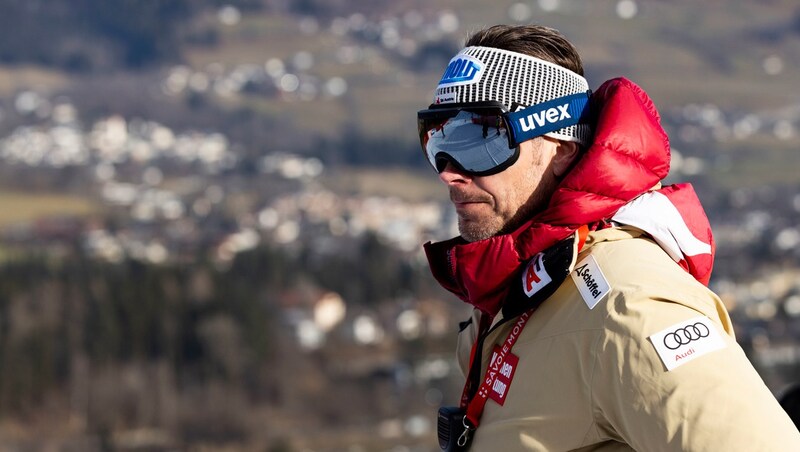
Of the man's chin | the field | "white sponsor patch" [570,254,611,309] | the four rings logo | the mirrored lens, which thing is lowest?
the four rings logo

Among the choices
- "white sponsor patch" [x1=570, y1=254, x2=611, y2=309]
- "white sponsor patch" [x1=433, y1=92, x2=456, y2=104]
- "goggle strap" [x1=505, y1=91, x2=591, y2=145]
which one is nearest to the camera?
"white sponsor patch" [x1=570, y1=254, x2=611, y2=309]

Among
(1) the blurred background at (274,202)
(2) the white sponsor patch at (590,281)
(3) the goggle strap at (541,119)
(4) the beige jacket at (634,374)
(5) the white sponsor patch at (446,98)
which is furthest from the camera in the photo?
(1) the blurred background at (274,202)

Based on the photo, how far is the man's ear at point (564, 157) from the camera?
2188 mm

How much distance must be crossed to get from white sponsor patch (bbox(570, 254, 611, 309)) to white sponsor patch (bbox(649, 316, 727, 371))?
0.13 metres

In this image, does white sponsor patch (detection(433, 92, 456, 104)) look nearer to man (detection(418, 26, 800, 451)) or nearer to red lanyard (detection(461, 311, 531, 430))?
man (detection(418, 26, 800, 451))

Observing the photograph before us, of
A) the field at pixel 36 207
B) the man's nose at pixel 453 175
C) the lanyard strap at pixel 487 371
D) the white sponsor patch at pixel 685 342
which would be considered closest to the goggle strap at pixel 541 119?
the man's nose at pixel 453 175

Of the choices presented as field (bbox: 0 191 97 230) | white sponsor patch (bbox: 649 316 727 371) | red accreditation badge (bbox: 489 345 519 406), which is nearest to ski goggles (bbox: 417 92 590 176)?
red accreditation badge (bbox: 489 345 519 406)

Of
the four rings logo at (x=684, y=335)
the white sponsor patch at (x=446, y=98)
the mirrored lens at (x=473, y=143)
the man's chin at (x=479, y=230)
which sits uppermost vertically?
the white sponsor patch at (x=446, y=98)

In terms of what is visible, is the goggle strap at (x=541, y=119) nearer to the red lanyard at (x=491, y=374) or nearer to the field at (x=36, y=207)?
the red lanyard at (x=491, y=374)

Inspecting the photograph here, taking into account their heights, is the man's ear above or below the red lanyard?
above

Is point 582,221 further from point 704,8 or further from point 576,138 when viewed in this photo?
point 704,8

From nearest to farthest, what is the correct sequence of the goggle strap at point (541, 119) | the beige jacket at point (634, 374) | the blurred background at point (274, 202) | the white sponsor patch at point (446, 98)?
the beige jacket at point (634, 374) < the goggle strap at point (541, 119) < the white sponsor patch at point (446, 98) < the blurred background at point (274, 202)

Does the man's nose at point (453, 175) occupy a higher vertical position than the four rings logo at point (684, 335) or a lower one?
higher

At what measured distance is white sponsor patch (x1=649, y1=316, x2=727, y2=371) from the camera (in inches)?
67.4
